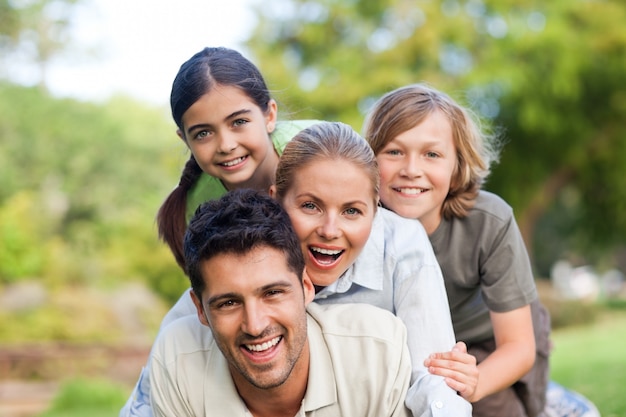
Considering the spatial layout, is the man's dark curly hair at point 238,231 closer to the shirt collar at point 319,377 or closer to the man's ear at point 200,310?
the man's ear at point 200,310

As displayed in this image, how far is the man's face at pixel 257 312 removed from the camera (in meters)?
2.95

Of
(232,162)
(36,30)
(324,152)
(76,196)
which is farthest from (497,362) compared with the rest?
(36,30)

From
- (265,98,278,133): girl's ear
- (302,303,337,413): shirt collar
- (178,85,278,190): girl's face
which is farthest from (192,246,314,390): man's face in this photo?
(265,98,278,133): girl's ear

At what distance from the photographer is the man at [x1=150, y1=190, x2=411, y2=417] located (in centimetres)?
298

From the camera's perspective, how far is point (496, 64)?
61.3 ft

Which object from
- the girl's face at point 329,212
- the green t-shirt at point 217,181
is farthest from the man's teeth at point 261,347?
the green t-shirt at point 217,181

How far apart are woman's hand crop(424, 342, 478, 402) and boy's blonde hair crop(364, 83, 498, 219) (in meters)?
0.95

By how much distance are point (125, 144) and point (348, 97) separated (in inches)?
426

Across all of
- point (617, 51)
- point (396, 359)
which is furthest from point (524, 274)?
point (617, 51)

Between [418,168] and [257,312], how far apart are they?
1.27 m

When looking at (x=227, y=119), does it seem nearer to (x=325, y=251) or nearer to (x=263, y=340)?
(x=325, y=251)

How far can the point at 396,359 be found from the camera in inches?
125

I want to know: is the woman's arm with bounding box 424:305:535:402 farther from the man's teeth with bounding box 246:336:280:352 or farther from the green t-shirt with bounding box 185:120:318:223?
the green t-shirt with bounding box 185:120:318:223

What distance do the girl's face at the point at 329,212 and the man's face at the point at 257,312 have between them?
29 centimetres
